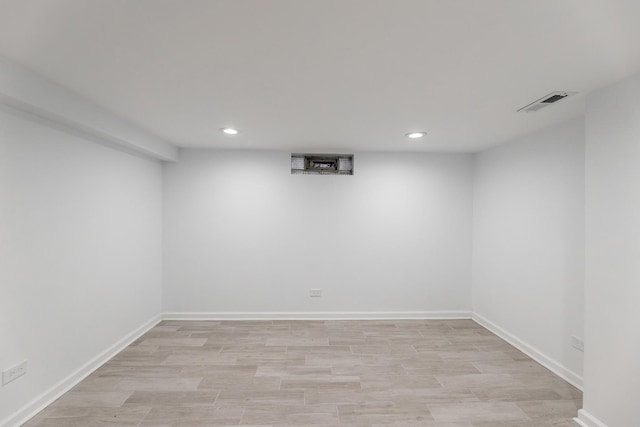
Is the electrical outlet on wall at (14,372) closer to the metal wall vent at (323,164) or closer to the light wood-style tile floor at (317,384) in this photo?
the light wood-style tile floor at (317,384)

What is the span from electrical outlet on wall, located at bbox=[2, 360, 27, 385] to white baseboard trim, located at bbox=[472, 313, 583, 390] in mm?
4488

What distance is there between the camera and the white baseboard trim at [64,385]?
7.04 ft

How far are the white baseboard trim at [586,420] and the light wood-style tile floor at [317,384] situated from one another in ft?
0.35

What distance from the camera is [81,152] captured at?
280cm

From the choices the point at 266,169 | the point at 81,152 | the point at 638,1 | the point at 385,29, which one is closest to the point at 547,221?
the point at 638,1

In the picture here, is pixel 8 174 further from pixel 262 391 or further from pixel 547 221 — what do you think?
pixel 547 221

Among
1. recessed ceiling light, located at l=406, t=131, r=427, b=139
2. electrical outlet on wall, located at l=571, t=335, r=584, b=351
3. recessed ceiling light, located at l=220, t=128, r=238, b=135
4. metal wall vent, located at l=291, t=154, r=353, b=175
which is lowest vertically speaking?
electrical outlet on wall, located at l=571, t=335, r=584, b=351

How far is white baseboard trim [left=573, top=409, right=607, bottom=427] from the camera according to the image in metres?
2.10

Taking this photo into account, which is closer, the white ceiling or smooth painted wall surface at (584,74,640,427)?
the white ceiling

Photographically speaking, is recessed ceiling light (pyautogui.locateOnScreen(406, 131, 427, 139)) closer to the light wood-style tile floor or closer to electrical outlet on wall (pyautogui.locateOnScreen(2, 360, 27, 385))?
the light wood-style tile floor

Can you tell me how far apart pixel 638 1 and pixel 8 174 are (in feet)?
12.0

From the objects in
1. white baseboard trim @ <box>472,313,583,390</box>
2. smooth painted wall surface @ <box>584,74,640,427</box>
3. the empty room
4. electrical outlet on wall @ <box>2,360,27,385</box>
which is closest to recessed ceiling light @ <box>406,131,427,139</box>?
the empty room

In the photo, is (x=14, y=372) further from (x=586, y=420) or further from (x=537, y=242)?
(x=537, y=242)

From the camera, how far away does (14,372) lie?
2115 millimetres
